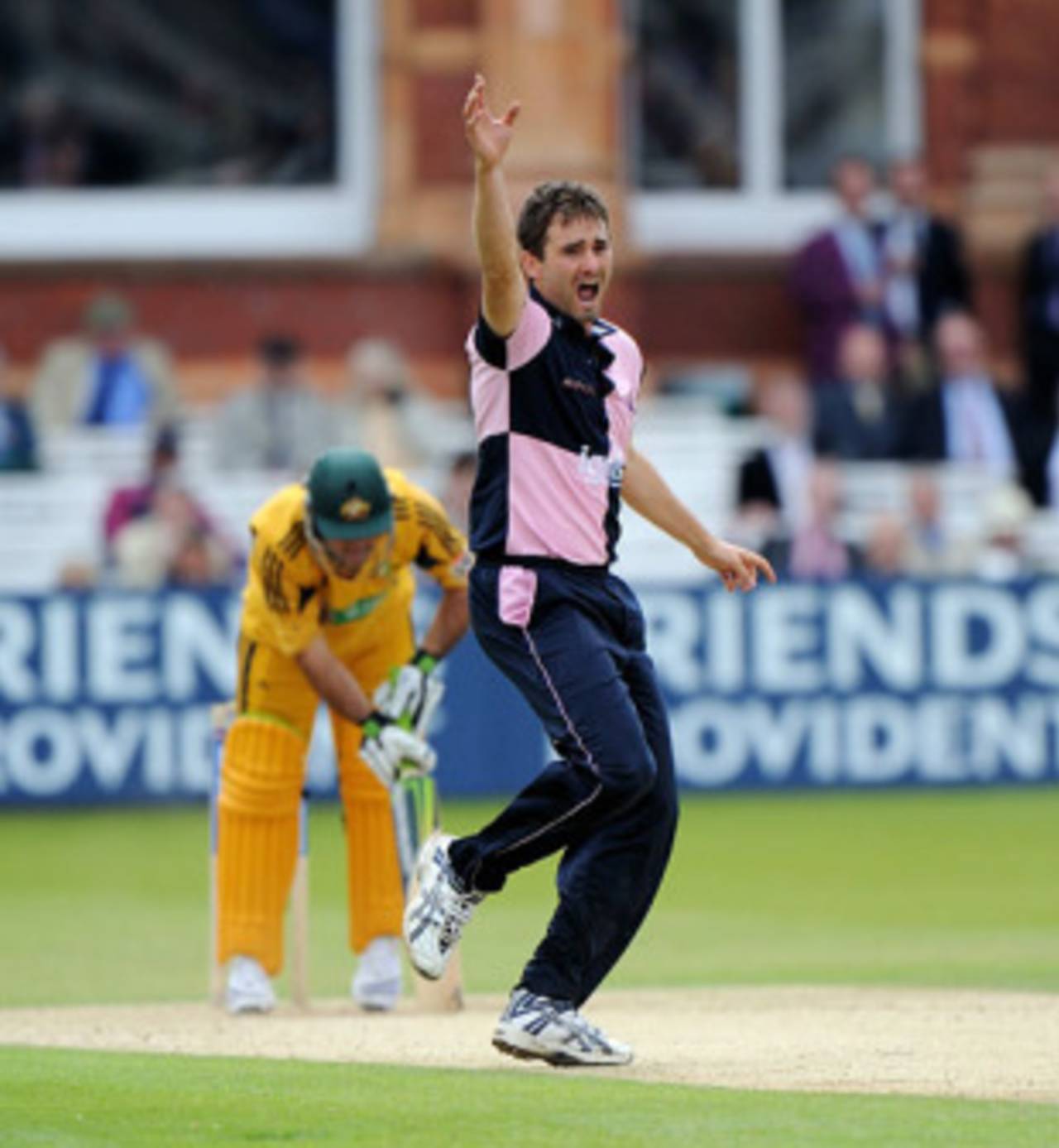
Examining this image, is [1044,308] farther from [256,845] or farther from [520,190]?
[256,845]

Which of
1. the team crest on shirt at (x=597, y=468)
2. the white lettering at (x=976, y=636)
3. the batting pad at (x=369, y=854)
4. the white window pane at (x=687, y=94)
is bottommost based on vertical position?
the batting pad at (x=369, y=854)

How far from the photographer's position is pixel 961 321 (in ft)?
64.2

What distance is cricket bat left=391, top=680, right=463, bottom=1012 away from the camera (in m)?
10.7

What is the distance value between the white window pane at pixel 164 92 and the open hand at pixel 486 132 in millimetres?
14393

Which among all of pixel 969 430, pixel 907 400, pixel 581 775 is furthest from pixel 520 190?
pixel 581 775

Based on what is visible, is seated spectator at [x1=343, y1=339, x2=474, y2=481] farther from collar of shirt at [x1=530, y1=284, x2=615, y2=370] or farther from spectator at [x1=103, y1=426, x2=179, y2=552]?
collar of shirt at [x1=530, y1=284, x2=615, y2=370]

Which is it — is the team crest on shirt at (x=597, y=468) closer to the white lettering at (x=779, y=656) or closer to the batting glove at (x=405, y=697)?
the batting glove at (x=405, y=697)

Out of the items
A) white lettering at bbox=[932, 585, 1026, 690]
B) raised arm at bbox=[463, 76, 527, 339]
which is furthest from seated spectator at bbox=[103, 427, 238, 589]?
raised arm at bbox=[463, 76, 527, 339]

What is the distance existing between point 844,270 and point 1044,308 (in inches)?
44.4

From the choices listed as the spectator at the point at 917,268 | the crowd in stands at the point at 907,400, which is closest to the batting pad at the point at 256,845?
the crowd in stands at the point at 907,400

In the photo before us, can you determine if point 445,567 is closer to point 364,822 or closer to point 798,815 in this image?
point 364,822

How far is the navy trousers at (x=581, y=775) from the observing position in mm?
8500

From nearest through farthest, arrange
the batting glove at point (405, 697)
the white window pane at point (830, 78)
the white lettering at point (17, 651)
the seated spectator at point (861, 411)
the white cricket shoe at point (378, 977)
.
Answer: the batting glove at point (405, 697)
the white cricket shoe at point (378, 977)
the white lettering at point (17, 651)
the seated spectator at point (861, 411)
the white window pane at point (830, 78)

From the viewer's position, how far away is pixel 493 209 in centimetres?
803
